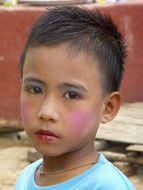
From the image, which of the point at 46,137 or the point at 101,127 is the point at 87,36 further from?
the point at 101,127

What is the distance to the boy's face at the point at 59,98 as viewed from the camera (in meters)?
1.79

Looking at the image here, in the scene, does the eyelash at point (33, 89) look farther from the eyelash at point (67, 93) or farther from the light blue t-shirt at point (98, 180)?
the light blue t-shirt at point (98, 180)

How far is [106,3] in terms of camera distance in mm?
7047

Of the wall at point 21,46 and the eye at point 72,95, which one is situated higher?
the eye at point 72,95

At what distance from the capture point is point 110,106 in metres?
1.96

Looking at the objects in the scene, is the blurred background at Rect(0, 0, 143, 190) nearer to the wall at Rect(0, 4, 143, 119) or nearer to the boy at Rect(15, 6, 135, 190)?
the wall at Rect(0, 4, 143, 119)

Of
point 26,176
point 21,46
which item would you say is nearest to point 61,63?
point 26,176

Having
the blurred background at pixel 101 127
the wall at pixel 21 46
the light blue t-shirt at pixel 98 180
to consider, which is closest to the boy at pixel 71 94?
the light blue t-shirt at pixel 98 180

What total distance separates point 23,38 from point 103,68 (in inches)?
191

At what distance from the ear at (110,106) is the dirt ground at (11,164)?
10.5ft

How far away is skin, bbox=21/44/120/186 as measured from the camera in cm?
→ 179

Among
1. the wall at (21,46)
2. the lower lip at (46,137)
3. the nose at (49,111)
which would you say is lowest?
the wall at (21,46)

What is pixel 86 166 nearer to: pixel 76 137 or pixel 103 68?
pixel 76 137

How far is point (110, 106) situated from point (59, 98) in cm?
23
